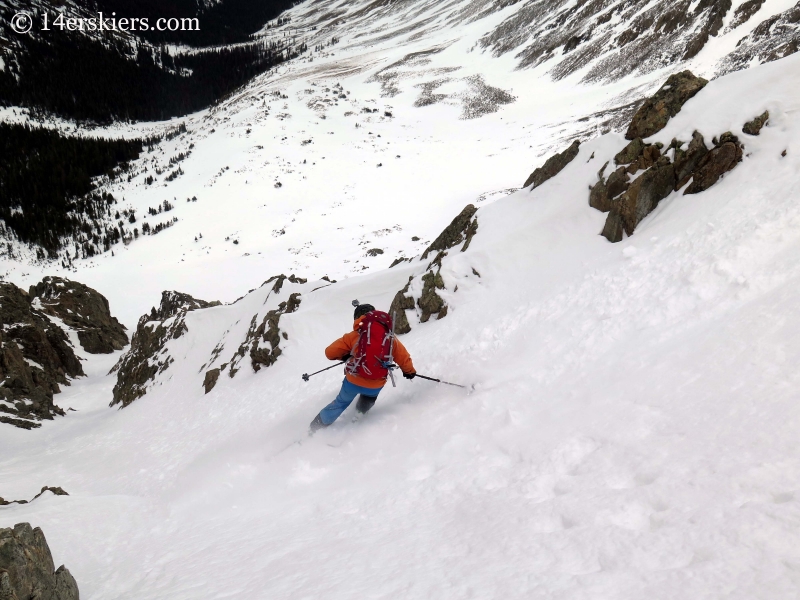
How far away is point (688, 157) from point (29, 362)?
26.3 m

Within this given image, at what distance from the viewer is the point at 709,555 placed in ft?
7.02

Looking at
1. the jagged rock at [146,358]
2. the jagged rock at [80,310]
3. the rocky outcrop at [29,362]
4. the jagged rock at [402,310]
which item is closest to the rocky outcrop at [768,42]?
the jagged rock at [402,310]

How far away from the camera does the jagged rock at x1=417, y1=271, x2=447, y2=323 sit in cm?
839

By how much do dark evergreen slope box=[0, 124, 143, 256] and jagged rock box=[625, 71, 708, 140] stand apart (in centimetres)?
4054

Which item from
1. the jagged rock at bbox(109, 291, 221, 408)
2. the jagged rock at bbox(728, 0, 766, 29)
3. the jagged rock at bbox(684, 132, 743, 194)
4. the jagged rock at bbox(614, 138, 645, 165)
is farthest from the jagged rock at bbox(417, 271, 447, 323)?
the jagged rock at bbox(728, 0, 766, 29)

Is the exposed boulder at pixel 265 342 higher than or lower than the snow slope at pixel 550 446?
lower

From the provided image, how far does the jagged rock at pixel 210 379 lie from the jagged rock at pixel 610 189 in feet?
36.6

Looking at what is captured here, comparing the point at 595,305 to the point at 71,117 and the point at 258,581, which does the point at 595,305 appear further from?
the point at 71,117

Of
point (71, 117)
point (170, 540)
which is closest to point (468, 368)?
point (170, 540)

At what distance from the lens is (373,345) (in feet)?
18.6

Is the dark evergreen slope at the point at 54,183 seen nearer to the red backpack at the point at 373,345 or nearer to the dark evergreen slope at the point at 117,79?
the dark evergreen slope at the point at 117,79

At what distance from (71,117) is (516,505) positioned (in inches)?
4305

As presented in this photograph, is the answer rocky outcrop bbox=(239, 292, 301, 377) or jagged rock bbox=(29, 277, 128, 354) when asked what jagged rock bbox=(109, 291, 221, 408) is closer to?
rocky outcrop bbox=(239, 292, 301, 377)

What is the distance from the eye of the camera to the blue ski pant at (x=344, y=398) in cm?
594
